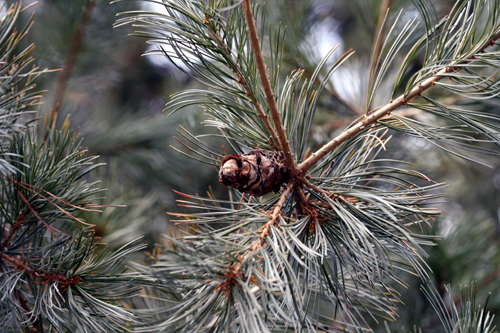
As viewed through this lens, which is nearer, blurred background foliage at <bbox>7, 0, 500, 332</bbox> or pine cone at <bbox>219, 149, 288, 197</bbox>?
pine cone at <bbox>219, 149, 288, 197</bbox>

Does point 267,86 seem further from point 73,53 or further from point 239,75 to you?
point 73,53

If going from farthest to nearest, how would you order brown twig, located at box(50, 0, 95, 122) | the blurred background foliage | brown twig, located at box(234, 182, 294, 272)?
brown twig, located at box(50, 0, 95, 122), the blurred background foliage, brown twig, located at box(234, 182, 294, 272)

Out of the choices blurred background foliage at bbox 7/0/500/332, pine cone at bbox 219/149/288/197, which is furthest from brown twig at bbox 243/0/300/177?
blurred background foliage at bbox 7/0/500/332

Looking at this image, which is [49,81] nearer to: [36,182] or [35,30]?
Answer: [35,30]

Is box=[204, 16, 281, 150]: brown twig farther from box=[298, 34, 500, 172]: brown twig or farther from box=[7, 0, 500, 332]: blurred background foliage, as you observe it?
box=[7, 0, 500, 332]: blurred background foliage

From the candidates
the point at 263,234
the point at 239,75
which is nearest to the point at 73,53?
the point at 239,75

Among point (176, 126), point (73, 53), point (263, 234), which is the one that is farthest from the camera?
point (176, 126)
